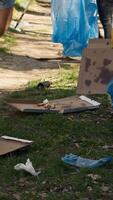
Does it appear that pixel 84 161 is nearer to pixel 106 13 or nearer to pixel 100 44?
pixel 100 44

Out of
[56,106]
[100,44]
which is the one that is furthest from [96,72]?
[56,106]

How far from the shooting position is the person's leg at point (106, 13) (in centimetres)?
895

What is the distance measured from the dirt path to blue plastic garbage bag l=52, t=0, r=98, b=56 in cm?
38

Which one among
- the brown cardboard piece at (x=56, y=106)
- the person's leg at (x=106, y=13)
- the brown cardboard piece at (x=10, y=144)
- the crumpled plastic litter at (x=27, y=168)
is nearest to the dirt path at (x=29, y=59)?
the person's leg at (x=106, y=13)

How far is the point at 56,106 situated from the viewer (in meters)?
6.23

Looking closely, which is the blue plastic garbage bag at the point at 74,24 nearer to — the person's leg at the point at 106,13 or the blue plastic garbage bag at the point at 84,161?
the person's leg at the point at 106,13

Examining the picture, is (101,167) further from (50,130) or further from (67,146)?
(50,130)

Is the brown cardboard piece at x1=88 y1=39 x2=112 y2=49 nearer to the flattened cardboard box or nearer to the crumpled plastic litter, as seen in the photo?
the flattened cardboard box

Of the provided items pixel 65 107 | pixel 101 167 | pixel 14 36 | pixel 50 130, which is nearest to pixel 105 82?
pixel 65 107

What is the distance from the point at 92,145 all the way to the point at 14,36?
6.96 meters

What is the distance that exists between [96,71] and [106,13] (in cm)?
226

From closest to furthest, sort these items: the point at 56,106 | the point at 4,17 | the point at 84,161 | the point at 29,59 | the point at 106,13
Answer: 1. the point at 84,161
2. the point at 56,106
3. the point at 106,13
4. the point at 29,59
5. the point at 4,17

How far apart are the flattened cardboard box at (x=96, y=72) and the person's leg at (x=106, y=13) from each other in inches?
77.4

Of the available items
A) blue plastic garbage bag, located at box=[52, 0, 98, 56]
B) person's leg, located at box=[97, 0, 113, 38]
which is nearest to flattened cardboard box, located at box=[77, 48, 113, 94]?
person's leg, located at box=[97, 0, 113, 38]
